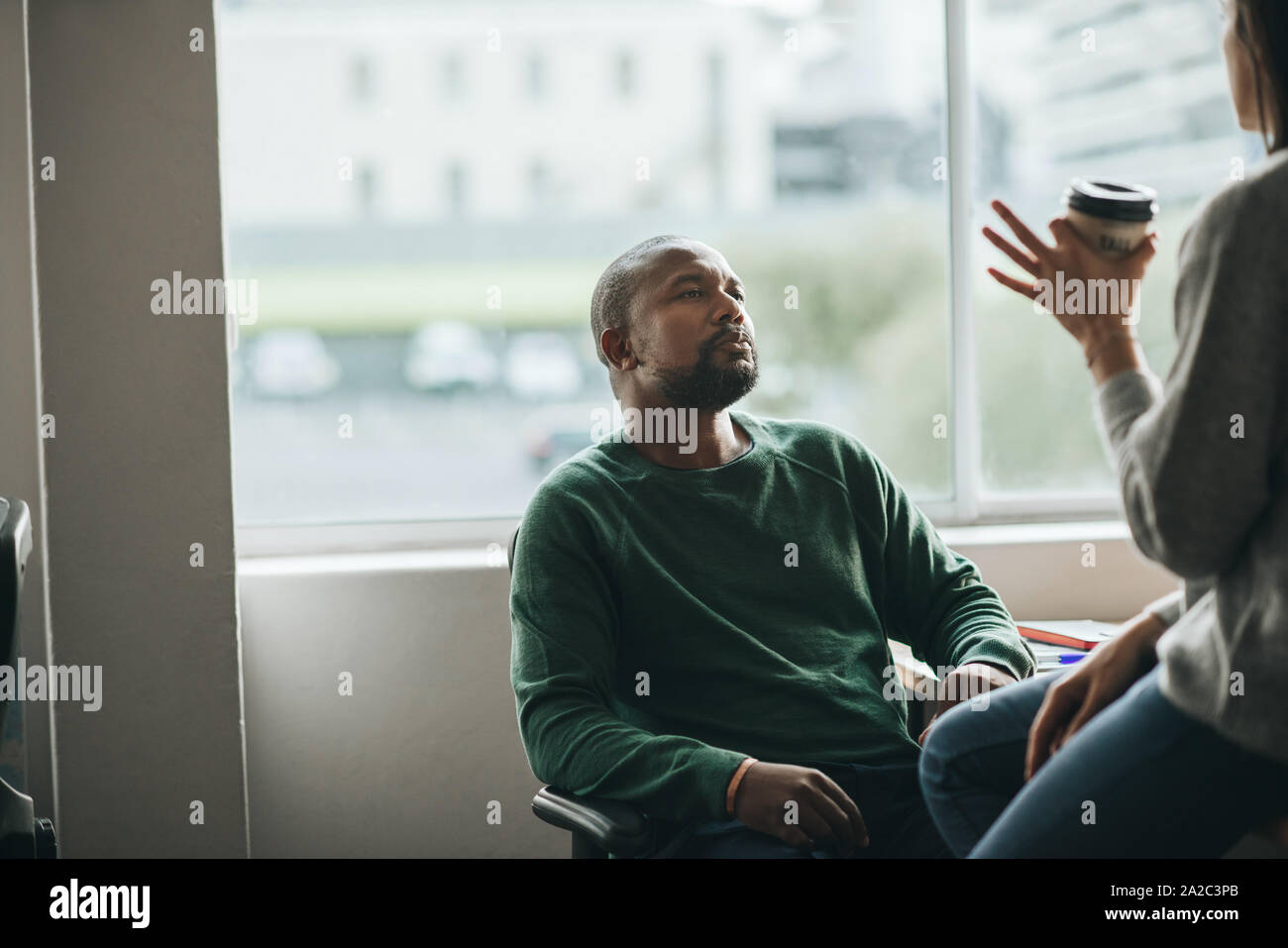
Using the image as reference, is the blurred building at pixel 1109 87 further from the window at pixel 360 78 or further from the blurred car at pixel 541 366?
the window at pixel 360 78

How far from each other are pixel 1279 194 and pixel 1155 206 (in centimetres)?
26

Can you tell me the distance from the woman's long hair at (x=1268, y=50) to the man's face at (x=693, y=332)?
927 millimetres

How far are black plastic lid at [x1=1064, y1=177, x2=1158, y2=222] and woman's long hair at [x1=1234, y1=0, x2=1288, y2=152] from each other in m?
0.14

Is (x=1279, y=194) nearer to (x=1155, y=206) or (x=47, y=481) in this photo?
(x=1155, y=206)

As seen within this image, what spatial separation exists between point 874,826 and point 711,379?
72cm

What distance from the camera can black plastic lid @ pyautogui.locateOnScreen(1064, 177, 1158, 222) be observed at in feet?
3.92

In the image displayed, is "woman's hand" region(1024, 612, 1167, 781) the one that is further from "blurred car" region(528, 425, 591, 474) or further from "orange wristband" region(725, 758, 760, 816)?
"blurred car" region(528, 425, 591, 474)

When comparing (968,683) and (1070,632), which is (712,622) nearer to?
(968,683)

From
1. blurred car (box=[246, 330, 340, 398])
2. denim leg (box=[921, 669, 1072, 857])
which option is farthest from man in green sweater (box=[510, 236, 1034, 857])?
blurred car (box=[246, 330, 340, 398])

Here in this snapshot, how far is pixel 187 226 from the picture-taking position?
7.72 feet

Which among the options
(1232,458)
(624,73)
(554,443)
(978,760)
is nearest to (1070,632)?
(978,760)

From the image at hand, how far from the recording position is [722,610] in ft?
5.76

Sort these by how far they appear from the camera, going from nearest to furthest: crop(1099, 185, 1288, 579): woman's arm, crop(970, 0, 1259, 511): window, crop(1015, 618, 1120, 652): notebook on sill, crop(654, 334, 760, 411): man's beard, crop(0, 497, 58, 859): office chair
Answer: crop(1099, 185, 1288, 579): woman's arm, crop(0, 497, 58, 859): office chair, crop(654, 334, 760, 411): man's beard, crop(1015, 618, 1120, 652): notebook on sill, crop(970, 0, 1259, 511): window

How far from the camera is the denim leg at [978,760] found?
139 cm
